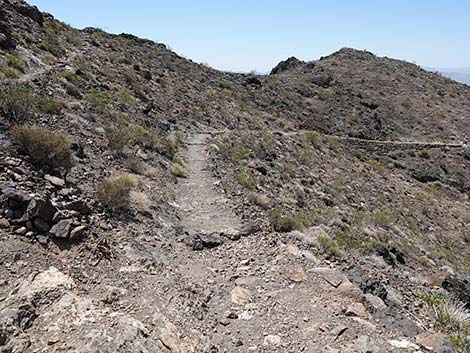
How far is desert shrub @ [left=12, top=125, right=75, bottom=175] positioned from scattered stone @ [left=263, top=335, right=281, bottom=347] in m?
6.36

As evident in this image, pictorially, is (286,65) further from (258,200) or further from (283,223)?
(283,223)

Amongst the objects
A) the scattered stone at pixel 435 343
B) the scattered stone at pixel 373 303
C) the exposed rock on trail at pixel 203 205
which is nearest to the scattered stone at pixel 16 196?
the exposed rock on trail at pixel 203 205

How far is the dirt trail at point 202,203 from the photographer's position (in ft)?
39.3

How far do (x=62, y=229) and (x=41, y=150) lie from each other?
9.51ft

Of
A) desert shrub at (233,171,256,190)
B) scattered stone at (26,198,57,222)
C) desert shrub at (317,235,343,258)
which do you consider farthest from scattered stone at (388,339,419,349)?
desert shrub at (233,171,256,190)

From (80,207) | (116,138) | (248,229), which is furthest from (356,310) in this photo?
(116,138)

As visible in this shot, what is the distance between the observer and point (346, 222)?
54.0 ft

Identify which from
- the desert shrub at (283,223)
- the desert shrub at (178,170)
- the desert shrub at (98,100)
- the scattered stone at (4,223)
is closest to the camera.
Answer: the scattered stone at (4,223)

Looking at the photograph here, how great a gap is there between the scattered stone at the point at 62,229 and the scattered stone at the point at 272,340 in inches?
163

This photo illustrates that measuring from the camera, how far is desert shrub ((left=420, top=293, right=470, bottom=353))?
7.29 metres

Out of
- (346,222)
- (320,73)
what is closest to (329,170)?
(346,222)

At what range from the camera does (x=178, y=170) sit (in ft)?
53.0

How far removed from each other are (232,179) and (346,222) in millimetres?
4549

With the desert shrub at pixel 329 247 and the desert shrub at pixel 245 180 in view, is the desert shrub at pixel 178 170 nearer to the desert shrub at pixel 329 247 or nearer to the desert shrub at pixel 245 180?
the desert shrub at pixel 245 180
